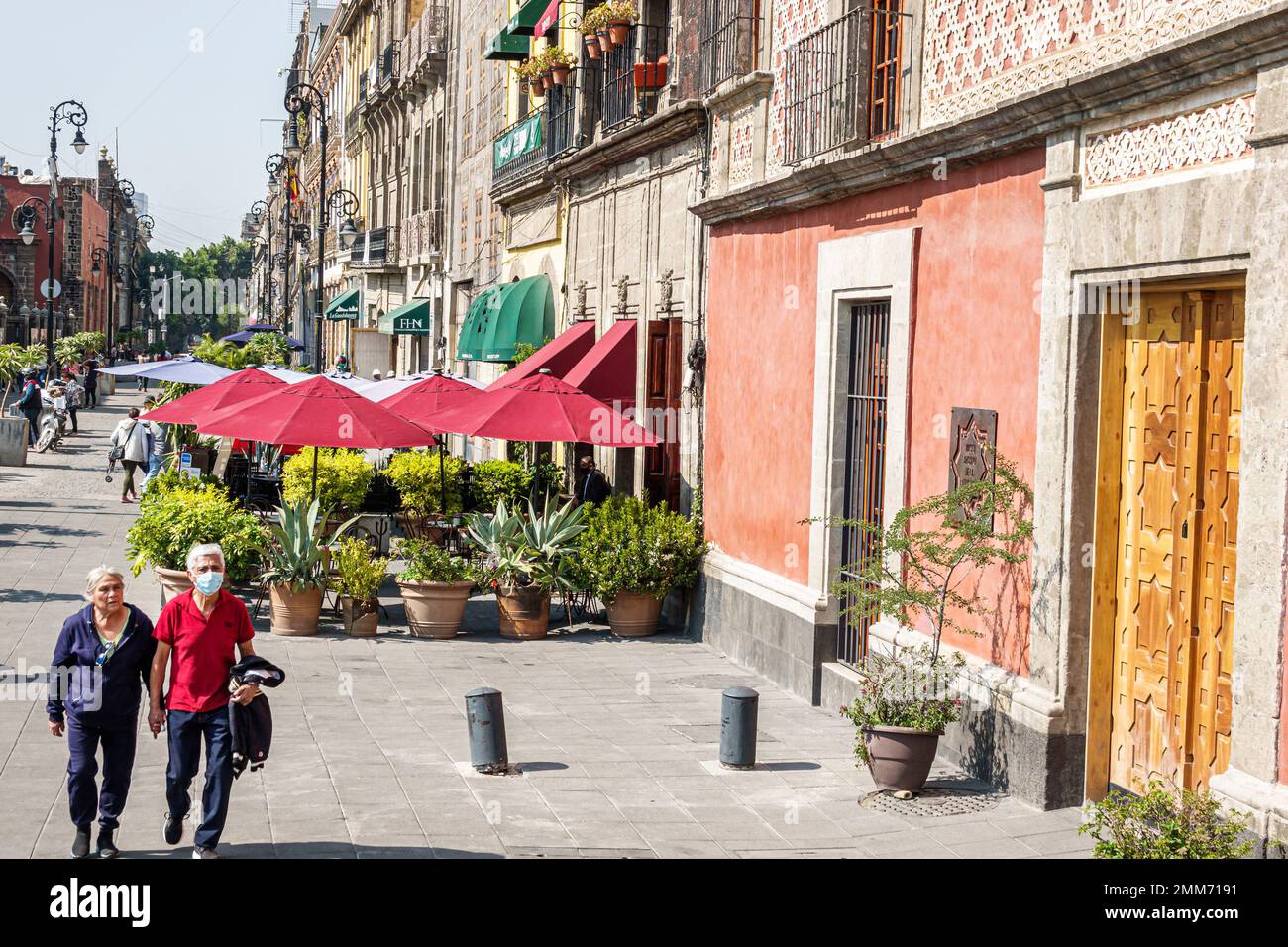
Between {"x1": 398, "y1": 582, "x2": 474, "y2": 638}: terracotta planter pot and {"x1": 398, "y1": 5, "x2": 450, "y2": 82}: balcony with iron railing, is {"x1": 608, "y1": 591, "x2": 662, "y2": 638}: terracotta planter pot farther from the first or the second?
{"x1": 398, "y1": 5, "x2": 450, "y2": 82}: balcony with iron railing

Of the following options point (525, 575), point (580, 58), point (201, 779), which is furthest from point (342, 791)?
point (580, 58)

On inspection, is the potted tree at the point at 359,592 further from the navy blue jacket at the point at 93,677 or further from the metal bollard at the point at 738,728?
the navy blue jacket at the point at 93,677

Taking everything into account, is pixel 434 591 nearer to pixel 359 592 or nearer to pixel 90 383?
pixel 359 592

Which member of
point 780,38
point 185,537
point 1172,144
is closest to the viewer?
point 1172,144

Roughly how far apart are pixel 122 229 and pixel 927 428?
12554cm

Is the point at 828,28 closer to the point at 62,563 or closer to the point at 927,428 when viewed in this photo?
the point at 927,428

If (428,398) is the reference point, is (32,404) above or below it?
below

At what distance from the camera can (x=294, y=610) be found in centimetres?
1547

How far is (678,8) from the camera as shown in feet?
58.4

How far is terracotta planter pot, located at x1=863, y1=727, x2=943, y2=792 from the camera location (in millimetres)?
9641

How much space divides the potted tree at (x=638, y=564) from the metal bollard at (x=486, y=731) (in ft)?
20.4

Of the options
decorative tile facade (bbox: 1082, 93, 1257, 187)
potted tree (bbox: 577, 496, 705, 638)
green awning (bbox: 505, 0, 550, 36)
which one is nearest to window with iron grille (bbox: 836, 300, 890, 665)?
potted tree (bbox: 577, 496, 705, 638)

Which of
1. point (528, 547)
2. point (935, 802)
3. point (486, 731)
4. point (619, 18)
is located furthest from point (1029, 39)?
point (619, 18)

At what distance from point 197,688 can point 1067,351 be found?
17.4ft
